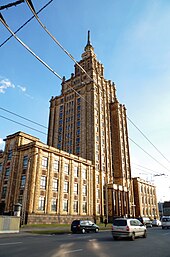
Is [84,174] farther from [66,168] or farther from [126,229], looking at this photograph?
[126,229]

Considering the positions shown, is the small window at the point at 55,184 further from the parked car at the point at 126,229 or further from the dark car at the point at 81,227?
the parked car at the point at 126,229

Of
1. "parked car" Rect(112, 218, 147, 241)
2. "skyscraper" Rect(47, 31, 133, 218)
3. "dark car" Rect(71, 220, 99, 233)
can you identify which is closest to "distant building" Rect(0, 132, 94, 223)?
"skyscraper" Rect(47, 31, 133, 218)

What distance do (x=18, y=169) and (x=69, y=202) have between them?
13329 mm

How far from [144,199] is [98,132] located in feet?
112

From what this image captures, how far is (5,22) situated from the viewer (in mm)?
7207

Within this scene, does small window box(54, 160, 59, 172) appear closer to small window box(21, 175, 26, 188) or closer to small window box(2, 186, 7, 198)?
small window box(21, 175, 26, 188)

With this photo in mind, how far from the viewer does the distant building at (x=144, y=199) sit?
241ft

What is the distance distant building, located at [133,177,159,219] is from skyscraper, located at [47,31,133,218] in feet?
21.8

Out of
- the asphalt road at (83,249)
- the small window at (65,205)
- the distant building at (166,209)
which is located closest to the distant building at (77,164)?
the small window at (65,205)

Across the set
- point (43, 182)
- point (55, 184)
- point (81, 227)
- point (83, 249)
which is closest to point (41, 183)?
point (43, 182)

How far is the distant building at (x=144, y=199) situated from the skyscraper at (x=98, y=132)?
6.65m

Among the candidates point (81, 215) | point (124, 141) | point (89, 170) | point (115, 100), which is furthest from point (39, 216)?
point (115, 100)

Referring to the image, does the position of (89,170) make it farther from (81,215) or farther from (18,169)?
(18,169)

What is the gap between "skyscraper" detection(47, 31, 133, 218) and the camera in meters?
57.8
